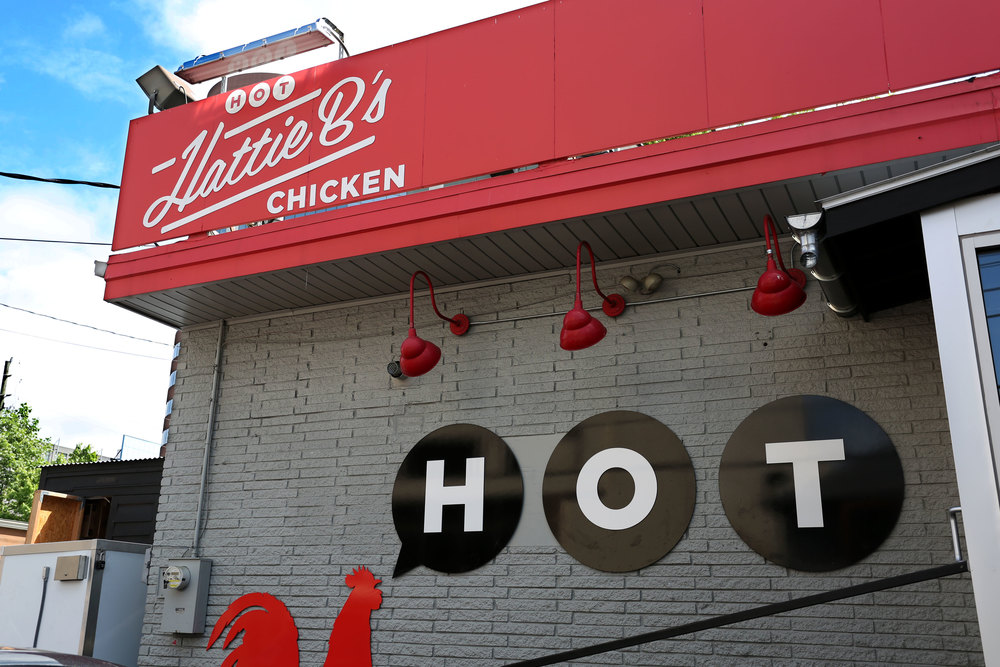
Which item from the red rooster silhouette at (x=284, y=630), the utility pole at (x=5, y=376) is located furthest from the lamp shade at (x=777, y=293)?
the utility pole at (x=5, y=376)

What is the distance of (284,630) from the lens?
5688 millimetres

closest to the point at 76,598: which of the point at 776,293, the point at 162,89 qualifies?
the point at 162,89

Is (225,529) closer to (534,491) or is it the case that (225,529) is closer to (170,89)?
(534,491)

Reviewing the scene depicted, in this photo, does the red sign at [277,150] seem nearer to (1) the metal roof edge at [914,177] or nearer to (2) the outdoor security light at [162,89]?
(2) the outdoor security light at [162,89]

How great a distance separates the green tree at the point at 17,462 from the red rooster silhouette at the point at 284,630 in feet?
89.0

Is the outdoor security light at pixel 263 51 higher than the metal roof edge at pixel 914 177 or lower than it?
higher

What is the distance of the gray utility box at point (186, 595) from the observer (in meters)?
5.86

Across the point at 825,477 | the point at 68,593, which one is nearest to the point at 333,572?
the point at 68,593

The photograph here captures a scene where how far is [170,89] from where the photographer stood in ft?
22.8

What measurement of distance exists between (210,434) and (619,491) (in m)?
3.08

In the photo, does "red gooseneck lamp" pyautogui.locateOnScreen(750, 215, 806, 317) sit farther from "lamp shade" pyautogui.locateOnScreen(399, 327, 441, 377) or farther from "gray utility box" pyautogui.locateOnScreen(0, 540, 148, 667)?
"gray utility box" pyautogui.locateOnScreen(0, 540, 148, 667)

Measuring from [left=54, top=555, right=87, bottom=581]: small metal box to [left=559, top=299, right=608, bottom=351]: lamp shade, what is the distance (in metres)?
4.04

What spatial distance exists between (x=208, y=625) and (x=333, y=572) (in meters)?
1.00

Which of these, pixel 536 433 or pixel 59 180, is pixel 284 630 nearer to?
pixel 536 433
